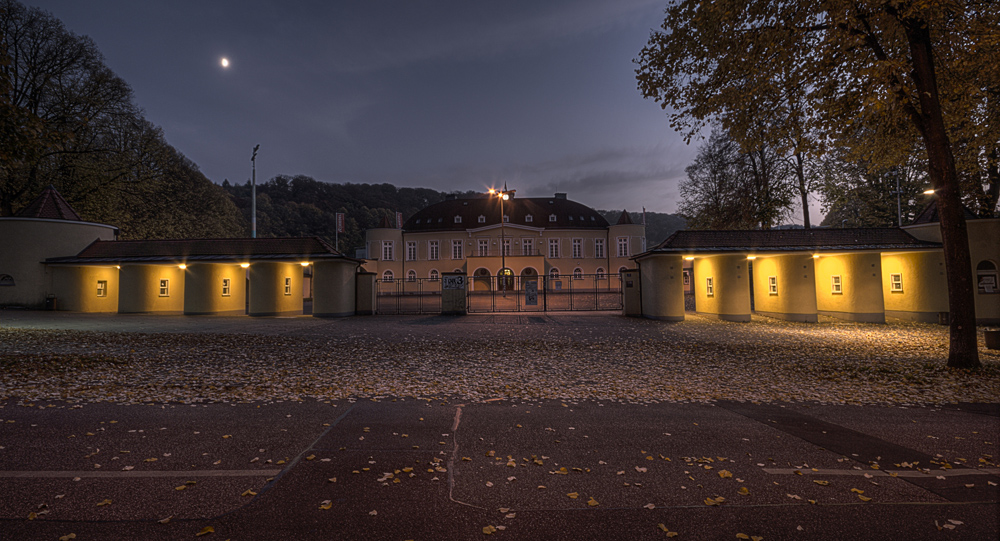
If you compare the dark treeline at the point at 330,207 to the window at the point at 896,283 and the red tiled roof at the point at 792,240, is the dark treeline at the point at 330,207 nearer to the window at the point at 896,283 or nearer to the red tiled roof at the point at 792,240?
the red tiled roof at the point at 792,240

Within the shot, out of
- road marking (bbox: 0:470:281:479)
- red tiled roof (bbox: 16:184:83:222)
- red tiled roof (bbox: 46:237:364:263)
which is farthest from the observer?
red tiled roof (bbox: 16:184:83:222)

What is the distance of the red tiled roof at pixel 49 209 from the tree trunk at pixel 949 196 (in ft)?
129

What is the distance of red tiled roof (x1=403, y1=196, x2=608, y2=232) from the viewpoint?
186 ft

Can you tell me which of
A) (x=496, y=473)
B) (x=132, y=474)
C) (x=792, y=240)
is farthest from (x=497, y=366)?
(x=792, y=240)

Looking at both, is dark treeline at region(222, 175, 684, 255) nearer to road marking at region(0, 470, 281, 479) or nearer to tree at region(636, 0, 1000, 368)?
tree at region(636, 0, 1000, 368)

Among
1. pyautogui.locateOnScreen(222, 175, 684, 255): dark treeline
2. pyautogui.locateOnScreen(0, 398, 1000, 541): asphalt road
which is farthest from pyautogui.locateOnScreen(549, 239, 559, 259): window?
pyautogui.locateOnScreen(0, 398, 1000, 541): asphalt road

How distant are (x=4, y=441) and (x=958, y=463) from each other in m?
10.6

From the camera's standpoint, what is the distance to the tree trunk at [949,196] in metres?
8.73

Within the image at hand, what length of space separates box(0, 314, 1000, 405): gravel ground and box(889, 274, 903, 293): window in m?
4.52

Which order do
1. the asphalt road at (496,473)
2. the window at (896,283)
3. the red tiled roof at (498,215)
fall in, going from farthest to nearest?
1. the red tiled roof at (498,215)
2. the window at (896,283)
3. the asphalt road at (496,473)

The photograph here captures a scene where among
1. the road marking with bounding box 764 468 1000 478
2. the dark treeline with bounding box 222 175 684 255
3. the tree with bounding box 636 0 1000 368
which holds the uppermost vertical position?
the dark treeline with bounding box 222 175 684 255

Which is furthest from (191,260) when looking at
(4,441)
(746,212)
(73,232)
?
(746,212)

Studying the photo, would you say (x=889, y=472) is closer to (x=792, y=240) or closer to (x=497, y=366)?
(x=497, y=366)

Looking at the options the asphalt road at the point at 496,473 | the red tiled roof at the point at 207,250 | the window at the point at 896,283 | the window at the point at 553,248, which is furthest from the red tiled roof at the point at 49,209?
the window at the point at 896,283
